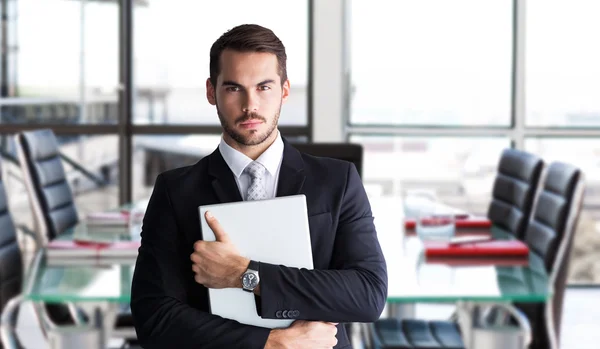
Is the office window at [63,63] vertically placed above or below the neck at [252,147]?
above

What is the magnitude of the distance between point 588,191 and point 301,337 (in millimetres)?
5449

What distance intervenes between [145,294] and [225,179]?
0.68ft

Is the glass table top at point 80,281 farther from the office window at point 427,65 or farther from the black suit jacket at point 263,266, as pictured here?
the office window at point 427,65

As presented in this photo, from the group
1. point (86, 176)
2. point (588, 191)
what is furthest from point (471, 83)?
point (86, 176)

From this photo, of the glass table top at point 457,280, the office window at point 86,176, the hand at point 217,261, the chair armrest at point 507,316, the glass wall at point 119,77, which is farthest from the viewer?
the office window at point 86,176

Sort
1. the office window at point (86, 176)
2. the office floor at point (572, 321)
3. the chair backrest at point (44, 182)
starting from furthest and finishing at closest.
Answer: the office window at point (86, 176), the office floor at point (572, 321), the chair backrest at point (44, 182)

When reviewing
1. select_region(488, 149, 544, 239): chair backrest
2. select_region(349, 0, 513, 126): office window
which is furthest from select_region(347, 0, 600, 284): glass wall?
select_region(488, 149, 544, 239): chair backrest

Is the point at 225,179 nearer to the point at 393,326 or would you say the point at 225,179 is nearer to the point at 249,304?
the point at 249,304

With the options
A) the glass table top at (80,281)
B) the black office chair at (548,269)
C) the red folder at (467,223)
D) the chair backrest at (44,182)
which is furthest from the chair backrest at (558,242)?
the chair backrest at (44,182)

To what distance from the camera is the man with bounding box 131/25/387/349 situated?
1302mm

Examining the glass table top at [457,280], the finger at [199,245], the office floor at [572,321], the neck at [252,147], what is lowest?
the office floor at [572,321]

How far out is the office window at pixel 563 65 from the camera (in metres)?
6.07

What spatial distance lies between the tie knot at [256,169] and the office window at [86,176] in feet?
15.9

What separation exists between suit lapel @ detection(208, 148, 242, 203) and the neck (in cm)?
3
